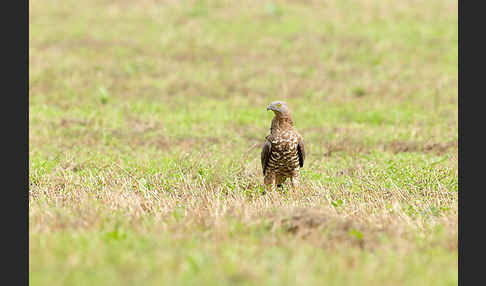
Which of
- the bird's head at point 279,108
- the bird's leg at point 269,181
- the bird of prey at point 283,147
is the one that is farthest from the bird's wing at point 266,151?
the bird's head at point 279,108

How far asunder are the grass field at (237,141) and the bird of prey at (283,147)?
1.07 feet

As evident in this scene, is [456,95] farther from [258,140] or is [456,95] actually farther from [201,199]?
[201,199]

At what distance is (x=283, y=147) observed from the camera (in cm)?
899

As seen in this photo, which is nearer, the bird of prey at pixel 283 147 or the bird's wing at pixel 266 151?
the bird of prey at pixel 283 147

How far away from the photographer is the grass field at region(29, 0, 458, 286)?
5441mm

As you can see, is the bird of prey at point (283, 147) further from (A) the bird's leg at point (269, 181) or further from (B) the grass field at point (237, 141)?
(B) the grass field at point (237, 141)

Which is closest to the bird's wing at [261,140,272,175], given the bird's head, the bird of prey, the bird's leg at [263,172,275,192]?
the bird of prey

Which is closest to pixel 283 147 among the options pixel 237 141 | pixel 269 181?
pixel 269 181

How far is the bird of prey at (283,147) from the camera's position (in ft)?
29.5

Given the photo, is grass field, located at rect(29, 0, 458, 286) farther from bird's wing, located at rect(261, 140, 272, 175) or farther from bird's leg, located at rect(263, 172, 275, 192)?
bird's wing, located at rect(261, 140, 272, 175)

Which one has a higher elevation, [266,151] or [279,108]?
[279,108]

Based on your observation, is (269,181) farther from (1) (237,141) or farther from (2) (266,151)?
(1) (237,141)

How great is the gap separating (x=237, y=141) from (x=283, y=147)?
4744mm

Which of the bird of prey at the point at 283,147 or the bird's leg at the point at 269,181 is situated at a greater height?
the bird of prey at the point at 283,147
